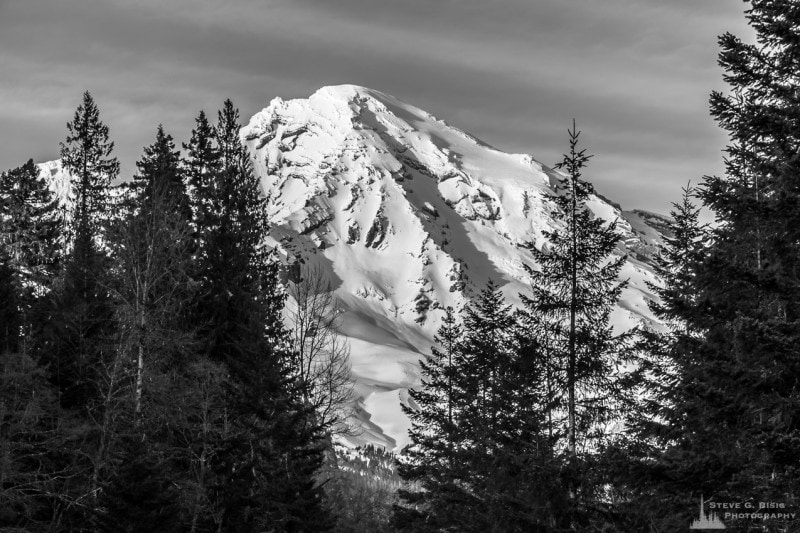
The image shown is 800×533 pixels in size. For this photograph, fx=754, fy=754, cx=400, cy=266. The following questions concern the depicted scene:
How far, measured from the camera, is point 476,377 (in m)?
32.2

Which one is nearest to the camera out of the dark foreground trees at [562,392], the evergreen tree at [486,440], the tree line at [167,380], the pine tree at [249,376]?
→ the dark foreground trees at [562,392]

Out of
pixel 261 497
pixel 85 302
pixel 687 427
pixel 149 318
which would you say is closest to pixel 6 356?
pixel 149 318

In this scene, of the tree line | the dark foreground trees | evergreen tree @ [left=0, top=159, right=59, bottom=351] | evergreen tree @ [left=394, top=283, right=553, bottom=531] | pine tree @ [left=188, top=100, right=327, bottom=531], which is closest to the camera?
the dark foreground trees

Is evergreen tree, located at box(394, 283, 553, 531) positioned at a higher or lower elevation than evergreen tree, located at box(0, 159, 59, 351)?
lower

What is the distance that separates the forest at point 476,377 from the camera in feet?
38.1

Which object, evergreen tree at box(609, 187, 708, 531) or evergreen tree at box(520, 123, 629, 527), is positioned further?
evergreen tree at box(520, 123, 629, 527)

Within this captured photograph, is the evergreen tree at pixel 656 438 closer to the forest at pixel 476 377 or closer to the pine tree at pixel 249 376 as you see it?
the forest at pixel 476 377

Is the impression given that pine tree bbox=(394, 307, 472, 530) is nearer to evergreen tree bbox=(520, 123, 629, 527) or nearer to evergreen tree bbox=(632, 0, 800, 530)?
evergreen tree bbox=(520, 123, 629, 527)

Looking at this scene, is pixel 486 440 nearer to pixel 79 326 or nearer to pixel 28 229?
pixel 79 326

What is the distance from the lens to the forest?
11617 mm

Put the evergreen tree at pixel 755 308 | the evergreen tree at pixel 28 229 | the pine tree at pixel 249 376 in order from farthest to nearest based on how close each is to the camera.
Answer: the evergreen tree at pixel 28 229
the pine tree at pixel 249 376
the evergreen tree at pixel 755 308

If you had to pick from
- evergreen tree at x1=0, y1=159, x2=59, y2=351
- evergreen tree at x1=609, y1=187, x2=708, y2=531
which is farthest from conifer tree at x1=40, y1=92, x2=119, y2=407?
evergreen tree at x1=609, y1=187, x2=708, y2=531

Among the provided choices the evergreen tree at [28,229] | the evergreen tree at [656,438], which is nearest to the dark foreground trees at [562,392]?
the evergreen tree at [656,438]

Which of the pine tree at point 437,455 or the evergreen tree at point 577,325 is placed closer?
the evergreen tree at point 577,325
